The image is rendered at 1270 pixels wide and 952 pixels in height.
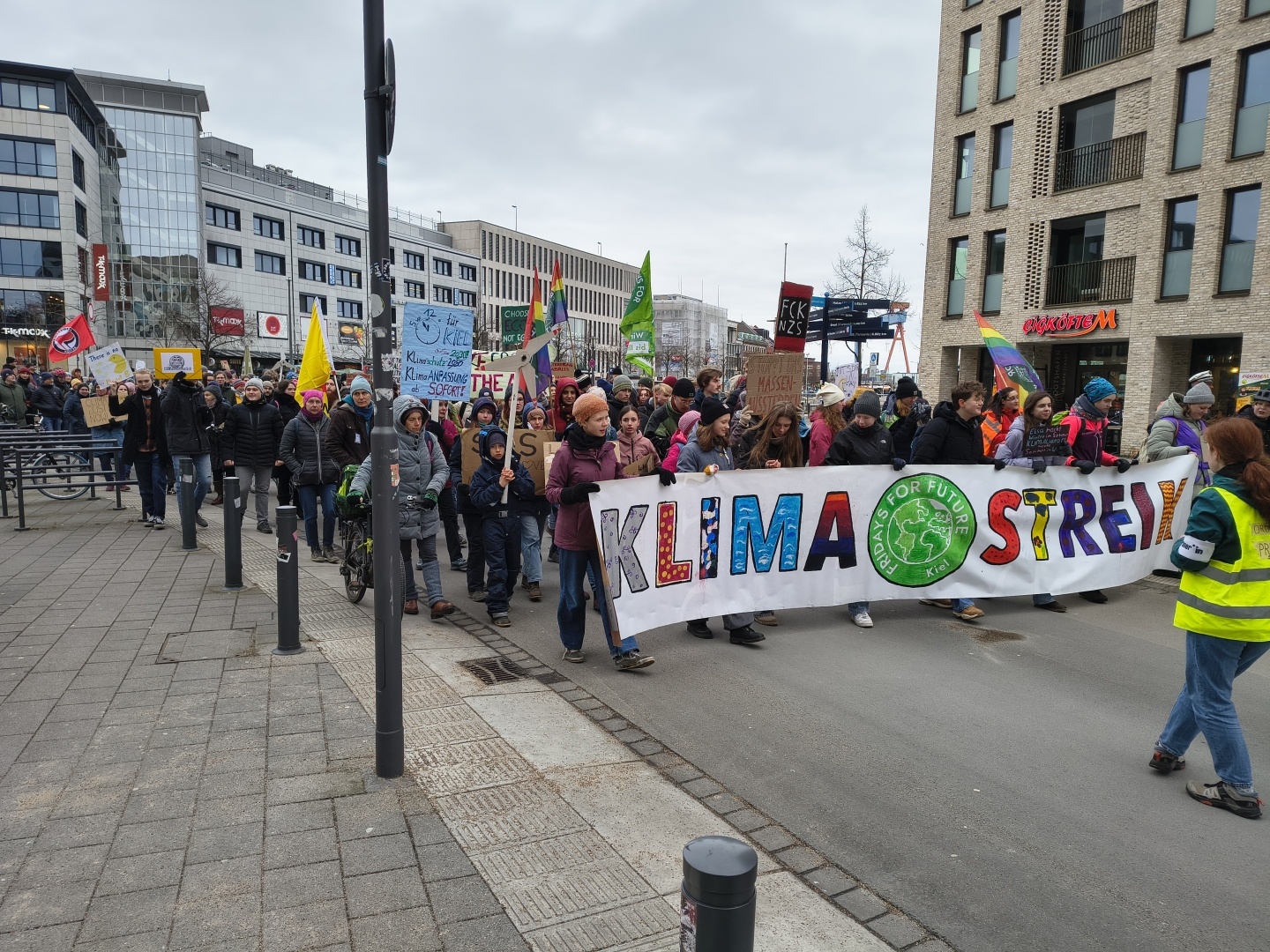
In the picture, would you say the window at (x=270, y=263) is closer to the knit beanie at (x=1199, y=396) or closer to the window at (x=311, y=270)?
the window at (x=311, y=270)

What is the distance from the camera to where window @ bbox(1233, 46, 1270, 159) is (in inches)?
804

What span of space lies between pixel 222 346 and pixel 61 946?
66040 mm

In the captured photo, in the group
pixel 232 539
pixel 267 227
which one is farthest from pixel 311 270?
pixel 232 539

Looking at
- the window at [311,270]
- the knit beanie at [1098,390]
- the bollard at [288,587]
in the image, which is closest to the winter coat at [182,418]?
the bollard at [288,587]

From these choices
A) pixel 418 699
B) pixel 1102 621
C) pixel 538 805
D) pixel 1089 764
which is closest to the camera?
pixel 538 805

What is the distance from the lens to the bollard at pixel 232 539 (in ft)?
26.5

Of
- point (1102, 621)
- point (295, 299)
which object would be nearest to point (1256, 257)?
point (1102, 621)

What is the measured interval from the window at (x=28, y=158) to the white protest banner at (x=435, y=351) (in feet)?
200

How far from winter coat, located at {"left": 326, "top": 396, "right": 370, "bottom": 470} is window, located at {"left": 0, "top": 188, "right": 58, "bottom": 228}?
58961 millimetres

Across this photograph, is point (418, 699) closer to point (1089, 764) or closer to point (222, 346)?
point (1089, 764)

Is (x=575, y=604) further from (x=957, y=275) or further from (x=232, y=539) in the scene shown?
(x=957, y=275)

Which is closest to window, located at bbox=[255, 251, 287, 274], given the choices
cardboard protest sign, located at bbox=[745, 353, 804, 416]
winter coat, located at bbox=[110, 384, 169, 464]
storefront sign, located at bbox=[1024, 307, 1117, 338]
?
storefront sign, located at bbox=[1024, 307, 1117, 338]

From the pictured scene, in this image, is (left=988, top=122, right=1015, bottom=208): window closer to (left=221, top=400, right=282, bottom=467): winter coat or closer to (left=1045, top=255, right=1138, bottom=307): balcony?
(left=1045, top=255, right=1138, bottom=307): balcony

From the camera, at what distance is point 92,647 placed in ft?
21.0
